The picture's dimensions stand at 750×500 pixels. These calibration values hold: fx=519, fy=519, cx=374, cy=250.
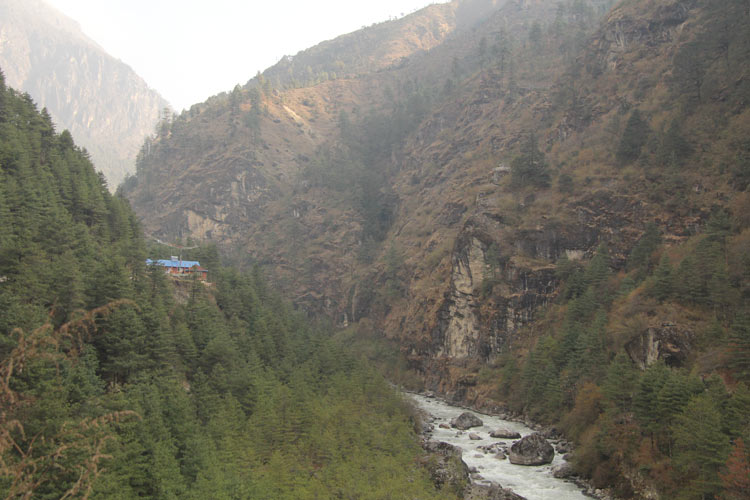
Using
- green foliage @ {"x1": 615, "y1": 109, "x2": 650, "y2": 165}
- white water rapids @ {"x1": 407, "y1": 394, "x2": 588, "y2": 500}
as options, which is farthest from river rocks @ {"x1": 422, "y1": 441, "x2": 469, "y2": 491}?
green foliage @ {"x1": 615, "y1": 109, "x2": 650, "y2": 165}

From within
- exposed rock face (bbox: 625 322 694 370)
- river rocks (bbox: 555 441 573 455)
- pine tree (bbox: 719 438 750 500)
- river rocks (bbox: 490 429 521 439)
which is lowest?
river rocks (bbox: 490 429 521 439)

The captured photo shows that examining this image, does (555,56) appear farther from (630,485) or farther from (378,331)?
(630,485)

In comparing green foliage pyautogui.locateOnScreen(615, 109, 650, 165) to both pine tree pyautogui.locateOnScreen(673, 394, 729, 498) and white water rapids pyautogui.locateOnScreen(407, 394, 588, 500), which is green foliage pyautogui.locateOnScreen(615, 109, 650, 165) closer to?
white water rapids pyautogui.locateOnScreen(407, 394, 588, 500)

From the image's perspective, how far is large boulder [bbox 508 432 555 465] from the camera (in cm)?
5281

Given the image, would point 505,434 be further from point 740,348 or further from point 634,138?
point 634,138

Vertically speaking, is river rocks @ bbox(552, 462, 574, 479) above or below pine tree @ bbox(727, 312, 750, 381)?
below

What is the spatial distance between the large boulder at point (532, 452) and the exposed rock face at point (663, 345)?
45.3 ft

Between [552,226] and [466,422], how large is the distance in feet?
130

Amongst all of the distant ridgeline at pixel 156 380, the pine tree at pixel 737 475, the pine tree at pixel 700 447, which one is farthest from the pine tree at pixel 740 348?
the distant ridgeline at pixel 156 380

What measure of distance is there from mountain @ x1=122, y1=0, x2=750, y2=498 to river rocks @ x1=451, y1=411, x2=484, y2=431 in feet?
26.7

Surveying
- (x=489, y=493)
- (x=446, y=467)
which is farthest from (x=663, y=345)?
(x=446, y=467)

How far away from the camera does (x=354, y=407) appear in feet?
196

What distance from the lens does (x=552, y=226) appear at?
91812 millimetres

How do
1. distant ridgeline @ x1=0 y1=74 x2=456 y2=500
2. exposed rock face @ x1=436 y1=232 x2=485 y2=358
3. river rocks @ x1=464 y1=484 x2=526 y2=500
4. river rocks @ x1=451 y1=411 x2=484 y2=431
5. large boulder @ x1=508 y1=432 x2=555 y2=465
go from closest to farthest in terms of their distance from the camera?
distant ridgeline @ x1=0 y1=74 x2=456 y2=500
river rocks @ x1=464 y1=484 x2=526 y2=500
large boulder @ x1=508 y1=432 x2=555 y2=465
river rocks @ x1=451 y1=411 x2=484 y2=431
exposed rock face @ x1=436 y1=232 x2=485 y2=358
